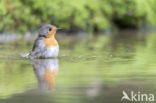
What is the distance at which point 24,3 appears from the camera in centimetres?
1653

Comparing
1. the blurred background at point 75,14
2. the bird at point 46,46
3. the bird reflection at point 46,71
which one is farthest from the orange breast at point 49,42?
the blurred background at point 75,14

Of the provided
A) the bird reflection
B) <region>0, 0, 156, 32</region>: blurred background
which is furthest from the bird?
<region>0, 0, 156, 32</region>: blurred background

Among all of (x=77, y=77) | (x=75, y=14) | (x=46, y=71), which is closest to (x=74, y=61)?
(x=46, y=71)

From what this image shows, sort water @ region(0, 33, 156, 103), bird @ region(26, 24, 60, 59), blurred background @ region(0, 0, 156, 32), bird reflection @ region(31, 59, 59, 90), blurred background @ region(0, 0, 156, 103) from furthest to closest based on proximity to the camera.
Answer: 1. blurred background @ region(0, 0, 156, 32)
2. bird @ region(26, 24, 60, 59)
3. bird reflection @ region(31, 59, 59, 90)
4. blurred background @ region(0, 0, 156, 103)
5. water @ region(0, 33, 156, 103)

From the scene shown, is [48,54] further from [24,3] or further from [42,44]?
[24,3]

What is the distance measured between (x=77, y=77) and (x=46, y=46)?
2.30 m

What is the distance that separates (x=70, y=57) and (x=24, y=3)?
711cm

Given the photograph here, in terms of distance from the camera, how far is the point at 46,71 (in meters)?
7.58

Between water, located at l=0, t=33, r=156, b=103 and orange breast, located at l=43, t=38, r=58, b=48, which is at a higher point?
orange breast, located at l=43, t=38, r=58, b=48

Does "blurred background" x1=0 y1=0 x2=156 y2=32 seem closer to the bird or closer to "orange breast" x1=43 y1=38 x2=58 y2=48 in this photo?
the bird

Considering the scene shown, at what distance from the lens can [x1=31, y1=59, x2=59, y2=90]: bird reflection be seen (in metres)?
6.25

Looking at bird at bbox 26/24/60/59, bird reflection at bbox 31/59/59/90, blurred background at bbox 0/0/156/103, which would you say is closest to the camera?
blurred background at bbox 0/0/156/103

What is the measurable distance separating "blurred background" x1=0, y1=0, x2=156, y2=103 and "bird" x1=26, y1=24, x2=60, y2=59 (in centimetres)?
20

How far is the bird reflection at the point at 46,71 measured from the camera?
625 cm
